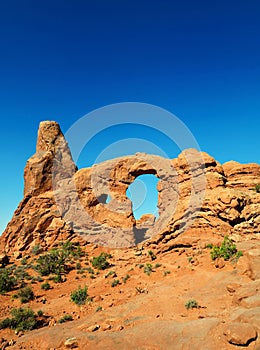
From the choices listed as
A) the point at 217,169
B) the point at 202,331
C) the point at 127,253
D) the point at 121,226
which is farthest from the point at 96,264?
the point at 202,331

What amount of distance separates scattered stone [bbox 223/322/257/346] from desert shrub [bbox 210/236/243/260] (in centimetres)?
985

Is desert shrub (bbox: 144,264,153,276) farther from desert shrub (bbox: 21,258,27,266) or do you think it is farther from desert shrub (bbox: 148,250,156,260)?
desert shrub (bbox: 21,258,27,266)

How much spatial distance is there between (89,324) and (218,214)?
14392 millimetres

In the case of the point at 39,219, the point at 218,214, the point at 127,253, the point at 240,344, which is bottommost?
the point at 240,344

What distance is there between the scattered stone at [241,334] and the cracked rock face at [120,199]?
14.2m

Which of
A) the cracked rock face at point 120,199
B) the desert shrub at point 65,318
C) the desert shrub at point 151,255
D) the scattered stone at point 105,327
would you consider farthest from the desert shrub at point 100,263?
the scattered stone at point 105,327

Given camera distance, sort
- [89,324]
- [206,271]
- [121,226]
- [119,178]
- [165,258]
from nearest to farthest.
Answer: [89,324] < [206,271] < [165,258] < [121,226] < [119,178]

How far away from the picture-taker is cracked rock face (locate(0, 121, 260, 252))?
22984mm

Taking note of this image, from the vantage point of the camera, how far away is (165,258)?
72.6ft

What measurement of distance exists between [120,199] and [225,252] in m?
14.4

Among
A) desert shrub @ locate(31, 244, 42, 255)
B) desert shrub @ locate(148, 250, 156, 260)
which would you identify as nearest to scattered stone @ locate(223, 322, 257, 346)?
desert shrub @ locate(148, 250, 156, 260)

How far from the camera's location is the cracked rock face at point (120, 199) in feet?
75.4

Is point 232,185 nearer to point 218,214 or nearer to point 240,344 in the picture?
point 218,214

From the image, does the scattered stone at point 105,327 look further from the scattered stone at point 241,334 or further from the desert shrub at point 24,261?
the desert shrub at point 24,261
